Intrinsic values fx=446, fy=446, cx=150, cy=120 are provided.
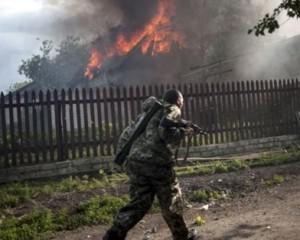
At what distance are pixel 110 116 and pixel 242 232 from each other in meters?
6.69

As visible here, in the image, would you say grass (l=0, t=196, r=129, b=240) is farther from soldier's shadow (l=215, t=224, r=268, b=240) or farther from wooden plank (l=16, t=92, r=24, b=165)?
wooden plank (l=16, t=92, r=24, b=165)

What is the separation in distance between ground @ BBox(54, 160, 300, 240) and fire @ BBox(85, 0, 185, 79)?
17470mm

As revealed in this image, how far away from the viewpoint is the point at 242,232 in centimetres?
573

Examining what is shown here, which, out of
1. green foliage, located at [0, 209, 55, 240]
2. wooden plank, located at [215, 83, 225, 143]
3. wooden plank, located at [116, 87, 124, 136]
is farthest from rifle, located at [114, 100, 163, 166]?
wooden plank, located at [215, 83, 225, 143]

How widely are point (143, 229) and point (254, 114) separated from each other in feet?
27.2

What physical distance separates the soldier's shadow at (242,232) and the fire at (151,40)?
21.0 metres

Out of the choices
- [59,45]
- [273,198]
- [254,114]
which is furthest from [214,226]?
[59,45]

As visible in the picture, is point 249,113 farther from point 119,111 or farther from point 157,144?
point 157,144

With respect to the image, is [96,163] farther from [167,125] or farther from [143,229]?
[167,125]

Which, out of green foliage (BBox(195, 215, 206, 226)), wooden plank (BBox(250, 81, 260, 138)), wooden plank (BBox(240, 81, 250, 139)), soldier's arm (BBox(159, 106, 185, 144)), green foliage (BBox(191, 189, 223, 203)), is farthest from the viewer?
wooden plank (BBox(250, 81, 260, 138))

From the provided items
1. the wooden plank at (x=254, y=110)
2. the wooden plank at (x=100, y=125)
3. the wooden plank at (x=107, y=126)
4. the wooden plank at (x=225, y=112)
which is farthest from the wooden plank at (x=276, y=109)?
the wooden plank at (x=100, y=125)

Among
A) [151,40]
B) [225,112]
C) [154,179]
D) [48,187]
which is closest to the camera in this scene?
[154,179]

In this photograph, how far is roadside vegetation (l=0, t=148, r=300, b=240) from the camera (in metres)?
6.77

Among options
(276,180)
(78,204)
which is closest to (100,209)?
(78,204)
